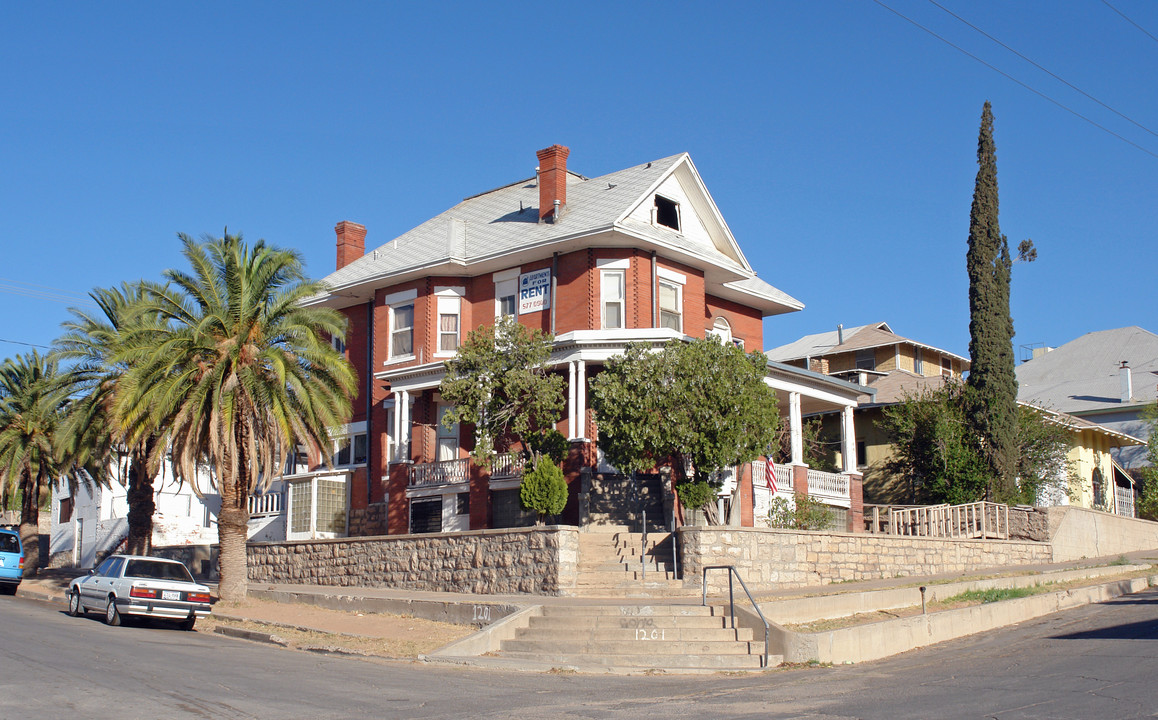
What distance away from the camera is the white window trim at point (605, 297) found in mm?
29188

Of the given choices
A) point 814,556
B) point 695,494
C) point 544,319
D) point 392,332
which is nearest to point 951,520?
point 814,556

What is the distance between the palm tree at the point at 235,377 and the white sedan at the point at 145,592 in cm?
234

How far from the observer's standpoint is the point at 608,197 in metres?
31.1

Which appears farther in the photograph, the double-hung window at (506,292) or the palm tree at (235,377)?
the double-hung window at (506,292)

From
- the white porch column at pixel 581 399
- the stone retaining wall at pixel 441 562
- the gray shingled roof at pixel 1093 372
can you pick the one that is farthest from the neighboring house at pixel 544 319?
the gray shingled roof at pixel 1093 372

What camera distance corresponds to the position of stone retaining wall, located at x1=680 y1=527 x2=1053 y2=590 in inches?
843

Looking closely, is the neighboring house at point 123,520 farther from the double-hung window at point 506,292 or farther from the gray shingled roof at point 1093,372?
the gray shingled roof at point 1093,372

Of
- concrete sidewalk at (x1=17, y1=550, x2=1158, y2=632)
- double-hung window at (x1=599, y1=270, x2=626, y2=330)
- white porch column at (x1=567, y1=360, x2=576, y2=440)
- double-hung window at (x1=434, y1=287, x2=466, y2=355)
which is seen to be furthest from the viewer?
double-hung window at (x1=434, y1=287, x2=466, y2=355)

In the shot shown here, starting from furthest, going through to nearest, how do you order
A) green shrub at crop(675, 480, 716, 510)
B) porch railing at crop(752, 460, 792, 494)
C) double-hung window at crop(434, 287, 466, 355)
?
1. double-hung window at crop(434, 287, 466, 355)
2. porch railing at crop(752, 460, 792, 494)
3. green shrub at crop(675, 480, 716, 510)

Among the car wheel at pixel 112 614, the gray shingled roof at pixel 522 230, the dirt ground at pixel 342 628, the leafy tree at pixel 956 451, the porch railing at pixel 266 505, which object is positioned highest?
the gray shingled roof at pixel 522 230

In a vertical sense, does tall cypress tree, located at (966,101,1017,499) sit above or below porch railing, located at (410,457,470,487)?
above

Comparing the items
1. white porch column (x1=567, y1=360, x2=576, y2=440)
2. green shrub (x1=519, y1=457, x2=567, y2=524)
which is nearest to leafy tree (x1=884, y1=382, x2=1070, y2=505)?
white porch column (x1=567, y1=360, x2=576, y2=440)

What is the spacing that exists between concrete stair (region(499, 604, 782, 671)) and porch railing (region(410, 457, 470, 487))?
11.2m

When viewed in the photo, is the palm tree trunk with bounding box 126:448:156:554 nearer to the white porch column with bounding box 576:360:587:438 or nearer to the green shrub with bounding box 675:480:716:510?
the white porch column with bounding box 576:360:587:438
